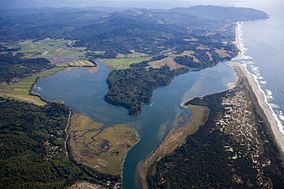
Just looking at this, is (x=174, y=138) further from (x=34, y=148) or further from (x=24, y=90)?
(x=24, y=90)

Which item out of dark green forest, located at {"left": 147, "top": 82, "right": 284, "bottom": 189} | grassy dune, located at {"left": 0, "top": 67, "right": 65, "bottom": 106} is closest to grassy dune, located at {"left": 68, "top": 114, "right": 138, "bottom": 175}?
dark green forest, located at {"left": 147, "top": 82, "right": 284, "bottom": 189}

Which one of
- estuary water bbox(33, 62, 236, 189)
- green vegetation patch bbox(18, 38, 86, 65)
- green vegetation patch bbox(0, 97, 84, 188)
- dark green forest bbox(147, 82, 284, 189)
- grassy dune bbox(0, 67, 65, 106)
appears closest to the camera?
dark green forest bbox(147, 82, 284, 189)

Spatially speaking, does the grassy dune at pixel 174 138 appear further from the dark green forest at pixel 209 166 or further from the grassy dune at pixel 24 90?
the grassy dune at pixel 24 90

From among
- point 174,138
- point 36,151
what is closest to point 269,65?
point 174,138

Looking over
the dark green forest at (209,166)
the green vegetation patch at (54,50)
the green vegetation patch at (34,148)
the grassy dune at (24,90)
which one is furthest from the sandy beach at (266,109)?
the green vegetation patch at (54,50)

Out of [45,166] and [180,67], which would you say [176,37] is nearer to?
[180,67]

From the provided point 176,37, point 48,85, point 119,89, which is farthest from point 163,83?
point 176,37

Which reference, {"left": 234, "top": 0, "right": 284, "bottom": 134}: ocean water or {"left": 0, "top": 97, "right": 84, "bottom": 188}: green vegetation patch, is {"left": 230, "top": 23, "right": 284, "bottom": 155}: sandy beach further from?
{"left": 0, "top": 97, "right": 84, "bottom": 188}: green vegetation patch
